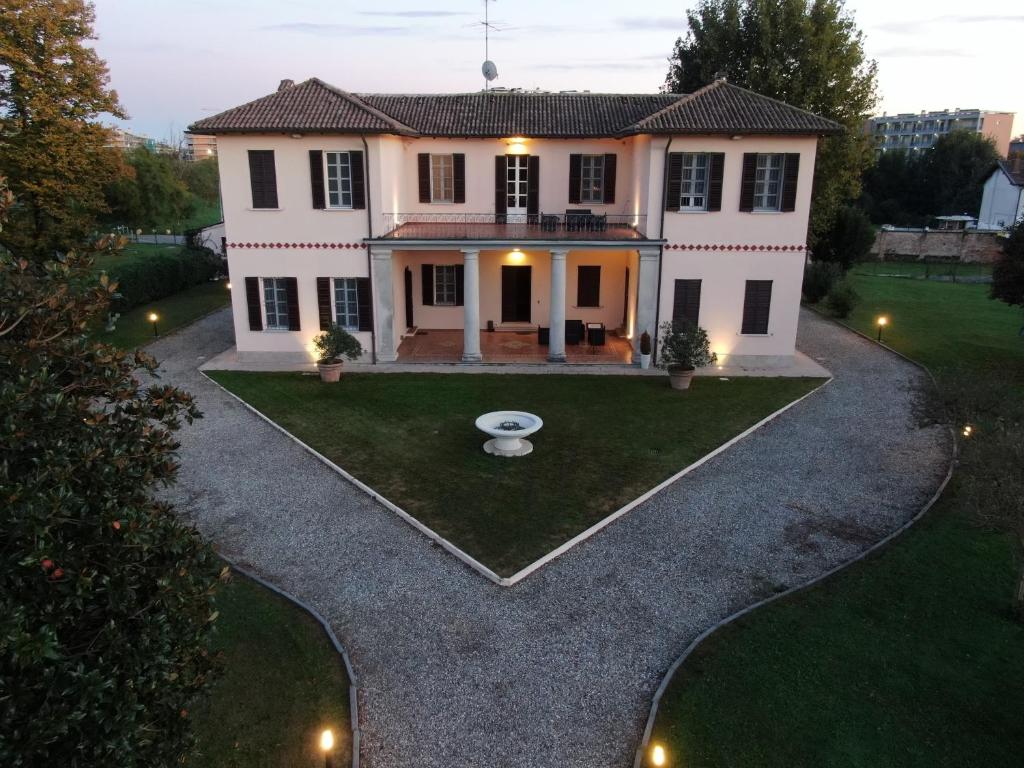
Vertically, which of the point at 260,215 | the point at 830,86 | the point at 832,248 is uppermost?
the point at 830,86

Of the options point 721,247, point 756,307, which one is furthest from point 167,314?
point 756,307

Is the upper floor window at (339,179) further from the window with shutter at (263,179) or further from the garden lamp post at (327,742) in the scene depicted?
the garden lamp post at (327,742)

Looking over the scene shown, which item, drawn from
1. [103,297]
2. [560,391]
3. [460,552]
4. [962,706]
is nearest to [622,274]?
[560,391]

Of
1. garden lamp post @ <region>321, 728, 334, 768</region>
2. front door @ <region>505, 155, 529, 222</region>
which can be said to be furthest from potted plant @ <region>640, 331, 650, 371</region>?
garden lamp post @ <region>321, 728, 334, 768</region>

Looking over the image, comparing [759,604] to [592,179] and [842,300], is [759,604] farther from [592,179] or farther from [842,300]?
[842,300]

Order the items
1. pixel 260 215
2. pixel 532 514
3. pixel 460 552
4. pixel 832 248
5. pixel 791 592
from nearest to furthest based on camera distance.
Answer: pixel 791 592 < pixel 460 552 < pixel 532 514 < pixel 260 215 < pixel 832 248

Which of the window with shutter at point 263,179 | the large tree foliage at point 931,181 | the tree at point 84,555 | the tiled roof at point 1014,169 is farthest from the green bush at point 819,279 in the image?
the large tree foliage at point 931,181

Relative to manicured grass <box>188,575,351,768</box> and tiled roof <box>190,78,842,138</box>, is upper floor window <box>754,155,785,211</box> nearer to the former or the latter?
tiled roof <box>190,78,842,138</box>

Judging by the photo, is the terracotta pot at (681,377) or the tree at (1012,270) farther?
the tree at (1012,270)

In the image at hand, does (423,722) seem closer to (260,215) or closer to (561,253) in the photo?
Answer: (561,253)
